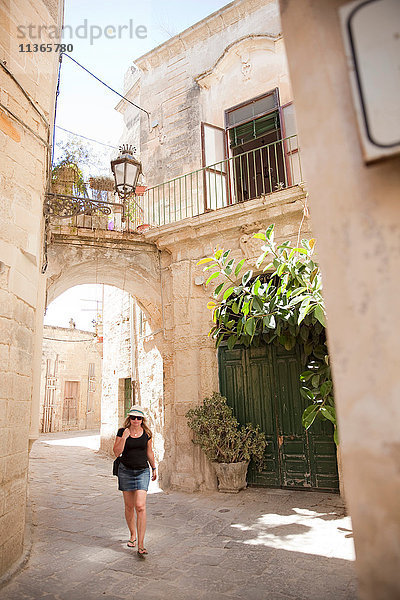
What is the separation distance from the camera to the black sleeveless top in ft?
12.4

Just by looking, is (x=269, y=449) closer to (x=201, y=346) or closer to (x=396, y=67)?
(x=201, y=346)

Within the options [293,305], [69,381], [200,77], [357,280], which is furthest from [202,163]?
[69,381]

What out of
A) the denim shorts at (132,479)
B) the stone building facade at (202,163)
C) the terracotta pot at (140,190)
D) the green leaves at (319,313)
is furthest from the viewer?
the terracotta pot at (140,190)

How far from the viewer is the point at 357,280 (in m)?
0.80

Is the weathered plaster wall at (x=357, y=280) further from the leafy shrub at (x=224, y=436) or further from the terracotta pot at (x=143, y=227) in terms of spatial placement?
the terracotta pot at (x=143, y=227)

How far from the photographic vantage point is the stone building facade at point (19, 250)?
3266 millimetres

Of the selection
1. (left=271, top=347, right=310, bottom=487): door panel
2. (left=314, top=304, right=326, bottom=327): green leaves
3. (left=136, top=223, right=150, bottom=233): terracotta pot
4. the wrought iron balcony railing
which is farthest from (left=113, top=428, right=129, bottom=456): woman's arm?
(left=136, top=223, right=150, bottom=233): terracotta pot

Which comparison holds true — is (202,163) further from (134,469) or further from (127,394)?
(127,394)

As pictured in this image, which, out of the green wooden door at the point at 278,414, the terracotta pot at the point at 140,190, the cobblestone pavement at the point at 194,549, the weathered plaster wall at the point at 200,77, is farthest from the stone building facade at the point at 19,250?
the weathered plaster wall at the point at 200,77

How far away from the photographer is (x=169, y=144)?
8602 millimetres

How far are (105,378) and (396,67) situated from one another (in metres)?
11.1

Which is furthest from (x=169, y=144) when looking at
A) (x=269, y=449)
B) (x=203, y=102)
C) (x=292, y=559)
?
Result: (x=292, y=559)

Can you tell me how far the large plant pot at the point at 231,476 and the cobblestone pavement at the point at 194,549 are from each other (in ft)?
0.37

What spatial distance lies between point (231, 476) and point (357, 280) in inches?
229
